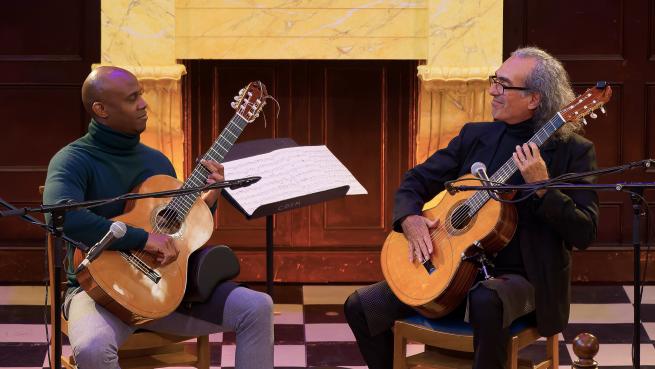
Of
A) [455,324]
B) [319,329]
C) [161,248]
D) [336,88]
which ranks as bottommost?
[319,329]

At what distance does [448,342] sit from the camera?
13.7 ft

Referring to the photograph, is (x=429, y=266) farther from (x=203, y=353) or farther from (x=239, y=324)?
(x=203, y=353)

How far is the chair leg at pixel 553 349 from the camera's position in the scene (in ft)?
14.5

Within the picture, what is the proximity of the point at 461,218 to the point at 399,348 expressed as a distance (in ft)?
1.74

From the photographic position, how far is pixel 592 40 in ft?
22.4

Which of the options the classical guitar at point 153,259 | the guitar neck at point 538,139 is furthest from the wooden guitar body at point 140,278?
the guitar neck at point 538,139

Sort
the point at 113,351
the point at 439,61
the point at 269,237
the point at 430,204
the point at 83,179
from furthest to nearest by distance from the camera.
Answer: the point at 439,61
the point at 269,237
the point at 430,204
the point at 83,179
the point at 113,351

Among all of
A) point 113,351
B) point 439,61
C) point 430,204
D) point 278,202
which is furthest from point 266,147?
point 439,61

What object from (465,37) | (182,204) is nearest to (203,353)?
(182,204)

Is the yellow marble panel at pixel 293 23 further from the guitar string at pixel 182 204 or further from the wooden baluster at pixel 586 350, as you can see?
the wooden baluster at pixel 586 350

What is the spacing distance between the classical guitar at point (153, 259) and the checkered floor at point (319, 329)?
48.0 inches

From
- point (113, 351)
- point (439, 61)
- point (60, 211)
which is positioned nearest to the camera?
point (60, 211)

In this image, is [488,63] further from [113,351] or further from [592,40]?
[113,351]

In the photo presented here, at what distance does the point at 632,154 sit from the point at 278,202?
3188mm
